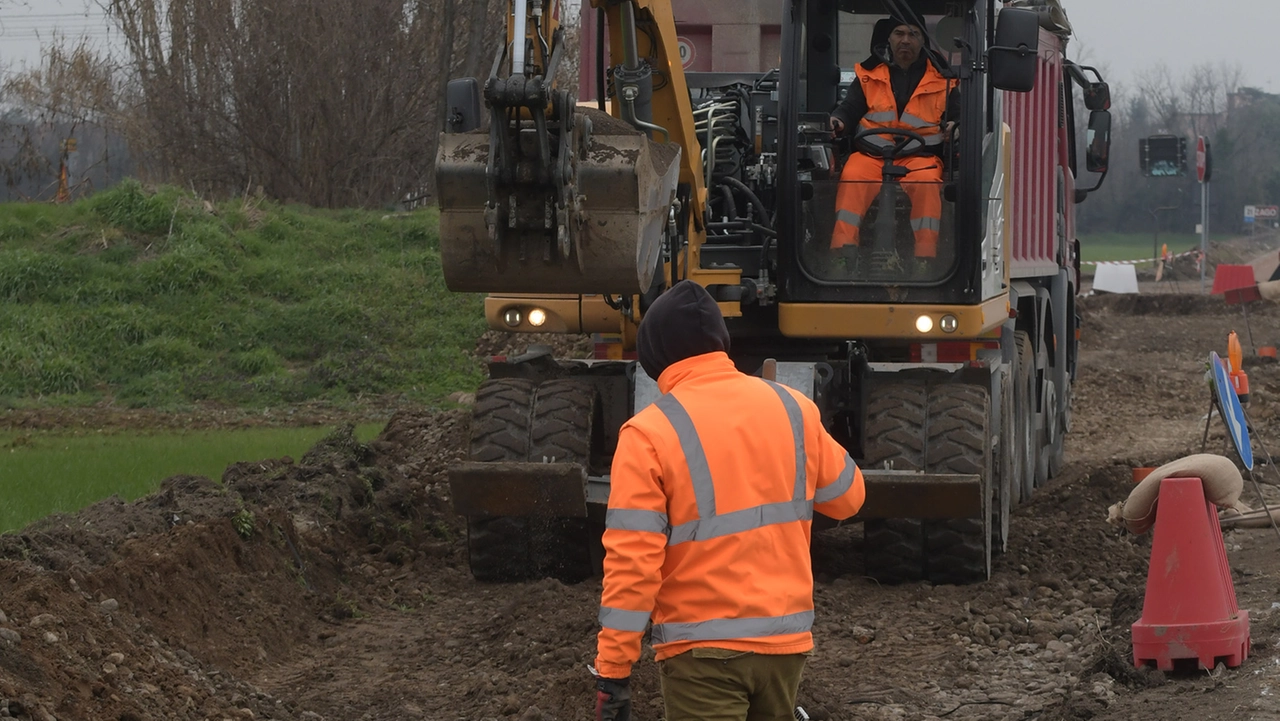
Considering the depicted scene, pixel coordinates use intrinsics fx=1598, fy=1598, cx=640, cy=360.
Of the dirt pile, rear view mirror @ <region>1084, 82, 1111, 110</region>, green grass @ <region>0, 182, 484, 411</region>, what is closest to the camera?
the dirt pile

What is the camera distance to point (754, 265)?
8.48 meters

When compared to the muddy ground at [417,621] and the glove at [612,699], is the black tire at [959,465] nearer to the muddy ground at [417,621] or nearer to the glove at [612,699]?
the muddy ground at [417,621]

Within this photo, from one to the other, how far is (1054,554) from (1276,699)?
12.1 feet

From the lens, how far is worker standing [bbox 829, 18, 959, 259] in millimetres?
8062

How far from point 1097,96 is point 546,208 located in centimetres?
786

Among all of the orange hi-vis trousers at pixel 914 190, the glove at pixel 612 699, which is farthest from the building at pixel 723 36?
the glove at pixel 612 699

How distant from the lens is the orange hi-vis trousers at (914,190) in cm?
806

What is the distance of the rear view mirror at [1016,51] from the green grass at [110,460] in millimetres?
5520

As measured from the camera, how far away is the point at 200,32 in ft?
85.7

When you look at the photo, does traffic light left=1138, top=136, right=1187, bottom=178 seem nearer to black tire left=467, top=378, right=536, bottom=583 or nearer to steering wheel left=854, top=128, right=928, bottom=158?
steering wheel left=854, top=128, right=928, bottom=158

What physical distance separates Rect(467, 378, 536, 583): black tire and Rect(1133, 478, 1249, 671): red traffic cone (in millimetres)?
3108

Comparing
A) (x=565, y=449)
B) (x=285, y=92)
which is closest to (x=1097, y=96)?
(x=565, y=449)

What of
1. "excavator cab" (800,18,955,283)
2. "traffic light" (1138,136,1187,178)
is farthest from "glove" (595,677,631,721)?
"traffic light" (1138,136,1187,178)

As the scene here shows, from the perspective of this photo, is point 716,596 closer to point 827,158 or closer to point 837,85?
point 827,158
